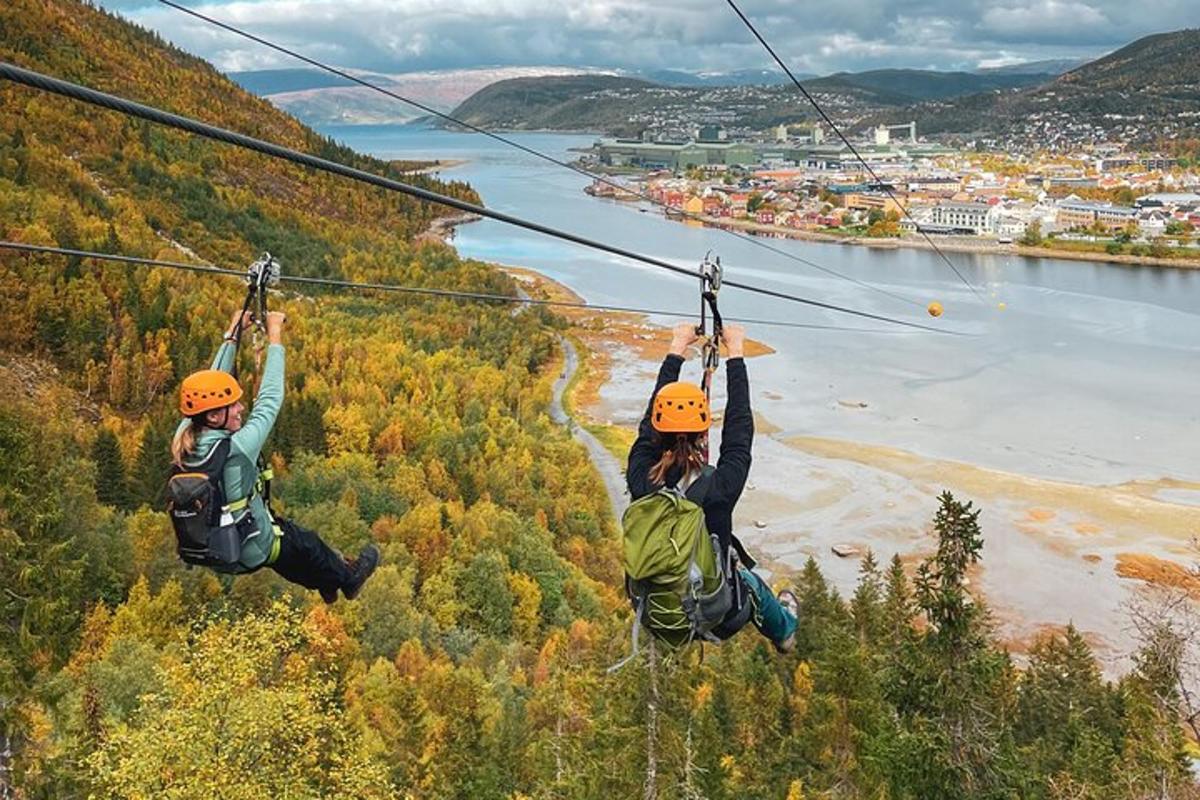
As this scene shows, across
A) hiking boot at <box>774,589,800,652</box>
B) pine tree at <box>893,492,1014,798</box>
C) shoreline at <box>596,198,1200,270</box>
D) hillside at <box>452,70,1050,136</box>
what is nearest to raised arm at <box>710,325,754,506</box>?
hiking boot at <box>774,589,800,652</box>

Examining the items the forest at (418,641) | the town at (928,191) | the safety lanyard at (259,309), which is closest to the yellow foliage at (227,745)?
the forest at (418,641)

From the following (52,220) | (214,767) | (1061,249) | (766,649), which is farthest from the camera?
(1061,249)

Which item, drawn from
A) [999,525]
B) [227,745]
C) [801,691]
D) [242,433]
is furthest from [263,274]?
[999,525]

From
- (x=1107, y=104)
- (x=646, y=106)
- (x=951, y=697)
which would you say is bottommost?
(x=951, y=697)

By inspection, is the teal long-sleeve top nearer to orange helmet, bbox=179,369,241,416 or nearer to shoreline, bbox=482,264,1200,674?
orange helmet, bbox=179,369,241,416

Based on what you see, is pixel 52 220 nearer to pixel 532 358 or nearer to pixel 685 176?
pixel 532 358

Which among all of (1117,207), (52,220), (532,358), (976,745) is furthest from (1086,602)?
(1117,207)

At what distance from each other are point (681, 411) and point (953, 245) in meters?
61.3

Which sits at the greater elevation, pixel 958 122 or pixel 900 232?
pixel 958 122

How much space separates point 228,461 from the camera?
290cm

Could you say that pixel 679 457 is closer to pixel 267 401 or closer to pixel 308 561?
pixel 267 401

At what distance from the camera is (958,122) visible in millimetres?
143500

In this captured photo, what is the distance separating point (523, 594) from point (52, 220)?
58.6ft

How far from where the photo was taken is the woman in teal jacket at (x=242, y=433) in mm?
2844
